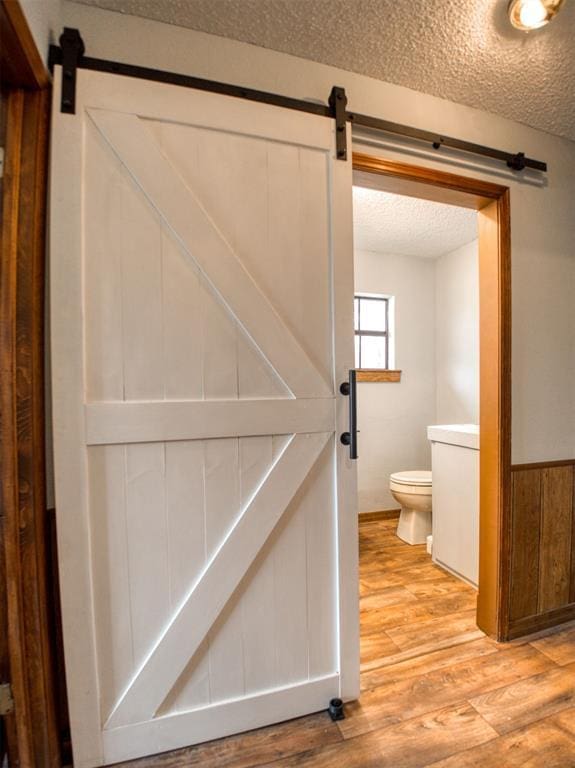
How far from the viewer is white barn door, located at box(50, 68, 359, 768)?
1021 millimetres

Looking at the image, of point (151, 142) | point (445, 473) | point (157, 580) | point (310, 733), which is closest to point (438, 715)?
point (310, 733)

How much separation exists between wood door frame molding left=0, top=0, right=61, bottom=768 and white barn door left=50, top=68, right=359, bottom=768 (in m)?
0.06

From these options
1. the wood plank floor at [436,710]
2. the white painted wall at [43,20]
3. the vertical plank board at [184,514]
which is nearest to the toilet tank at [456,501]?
the wood plank floor at [436,710]

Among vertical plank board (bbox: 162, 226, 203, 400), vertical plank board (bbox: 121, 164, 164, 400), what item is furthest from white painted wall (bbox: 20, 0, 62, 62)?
vertical plank board (bbox: 162, 226, 203, 400)

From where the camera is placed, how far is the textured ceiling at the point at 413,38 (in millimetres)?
1110

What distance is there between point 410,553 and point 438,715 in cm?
132

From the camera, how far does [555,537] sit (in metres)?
1.71

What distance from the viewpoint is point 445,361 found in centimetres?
319

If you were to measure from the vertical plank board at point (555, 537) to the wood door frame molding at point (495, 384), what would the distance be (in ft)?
0.80

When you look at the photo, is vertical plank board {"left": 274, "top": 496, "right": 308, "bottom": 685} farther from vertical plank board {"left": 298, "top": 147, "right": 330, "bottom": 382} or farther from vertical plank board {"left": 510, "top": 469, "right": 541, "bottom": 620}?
vertical plank board {"left": 510, "top": 469, "right": 541, "bottom": 620}

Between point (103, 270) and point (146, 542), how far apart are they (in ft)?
2.80

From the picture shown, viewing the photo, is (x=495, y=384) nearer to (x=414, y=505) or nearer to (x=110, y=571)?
(x=414, y=505)

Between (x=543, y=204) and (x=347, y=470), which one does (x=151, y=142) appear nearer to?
(x=347, y=470)

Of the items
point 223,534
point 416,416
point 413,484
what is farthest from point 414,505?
point 223,534
